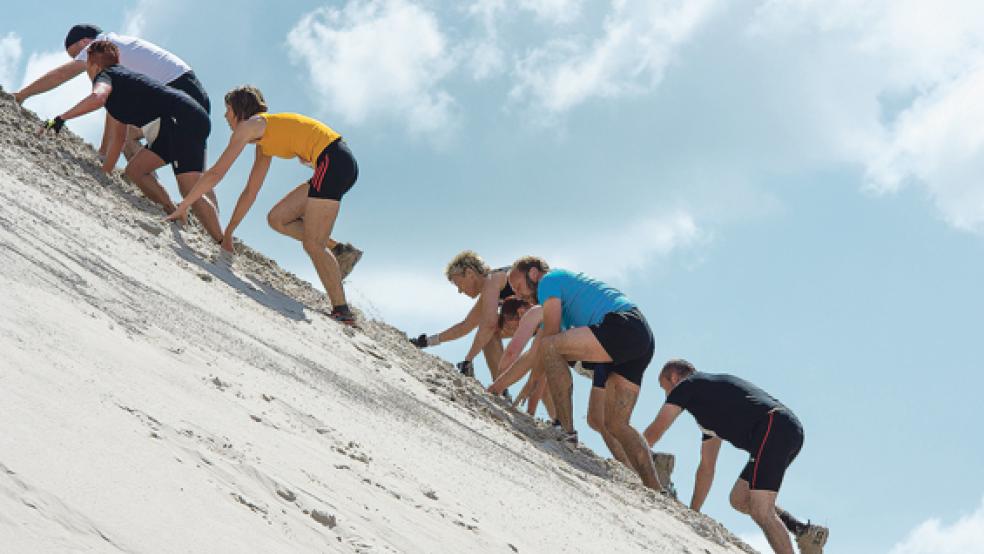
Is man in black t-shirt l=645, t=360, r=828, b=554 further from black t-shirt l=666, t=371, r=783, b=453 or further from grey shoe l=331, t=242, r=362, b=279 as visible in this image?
grey shoe l=331, t=242, r=362, b=279

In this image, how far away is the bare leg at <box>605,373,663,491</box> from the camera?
7973 millimetres

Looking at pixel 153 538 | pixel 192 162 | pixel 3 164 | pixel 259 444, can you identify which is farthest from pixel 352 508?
pixel 192 162

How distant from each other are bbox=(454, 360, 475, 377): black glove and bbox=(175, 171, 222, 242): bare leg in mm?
1940

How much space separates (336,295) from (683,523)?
277 cm

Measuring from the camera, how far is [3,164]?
737 cm

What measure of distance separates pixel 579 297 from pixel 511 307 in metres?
1.24

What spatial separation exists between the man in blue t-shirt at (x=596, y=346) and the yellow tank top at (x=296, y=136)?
1539 millimetres

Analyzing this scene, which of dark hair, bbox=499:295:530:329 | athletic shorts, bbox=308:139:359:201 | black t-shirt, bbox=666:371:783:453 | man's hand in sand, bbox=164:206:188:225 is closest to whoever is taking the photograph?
black t-shirt, bbox=666:371:783:453

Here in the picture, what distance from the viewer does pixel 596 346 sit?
7.67m

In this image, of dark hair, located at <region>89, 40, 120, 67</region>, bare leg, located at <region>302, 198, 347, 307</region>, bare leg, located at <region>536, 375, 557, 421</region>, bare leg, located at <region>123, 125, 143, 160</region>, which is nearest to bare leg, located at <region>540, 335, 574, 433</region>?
bare leg, located at <region>536, 375, 557, 421</region>

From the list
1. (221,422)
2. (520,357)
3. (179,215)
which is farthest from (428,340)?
(221,422)

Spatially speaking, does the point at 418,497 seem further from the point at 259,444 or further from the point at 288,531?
the point at 288,531

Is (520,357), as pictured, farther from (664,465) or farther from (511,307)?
(664,465)

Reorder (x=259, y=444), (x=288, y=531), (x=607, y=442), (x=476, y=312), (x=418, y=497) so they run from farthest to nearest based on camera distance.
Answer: (x=476, y=312) < (x=607, y=442) < (x=418, y=497) < (x=259, y=444) < (x=288, y=531)
